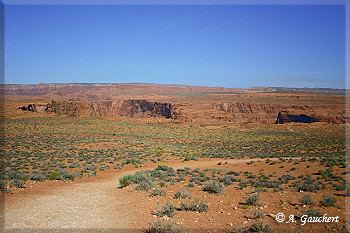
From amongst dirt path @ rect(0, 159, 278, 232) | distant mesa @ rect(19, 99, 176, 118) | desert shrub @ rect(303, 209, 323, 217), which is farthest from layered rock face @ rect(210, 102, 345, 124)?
dirt path @ rect(0, 159, 278, 232)

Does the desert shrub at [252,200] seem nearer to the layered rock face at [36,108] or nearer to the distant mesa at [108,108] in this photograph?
the distant mesa at [108,108]

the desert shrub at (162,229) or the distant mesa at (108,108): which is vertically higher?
the distant mesa at (108,108)

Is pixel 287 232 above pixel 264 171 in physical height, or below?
above

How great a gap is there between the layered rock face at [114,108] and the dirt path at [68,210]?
60.0 metres

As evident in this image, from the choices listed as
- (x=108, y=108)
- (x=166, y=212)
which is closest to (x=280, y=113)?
(x=108, y=108)

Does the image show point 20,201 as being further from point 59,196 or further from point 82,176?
point 82,176

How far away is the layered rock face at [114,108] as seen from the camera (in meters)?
64.9

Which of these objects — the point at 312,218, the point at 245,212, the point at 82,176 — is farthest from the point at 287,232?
the point at 82,176

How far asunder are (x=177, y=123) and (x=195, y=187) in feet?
161

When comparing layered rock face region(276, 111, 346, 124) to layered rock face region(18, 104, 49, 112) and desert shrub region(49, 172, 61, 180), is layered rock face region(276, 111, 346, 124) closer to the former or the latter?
desert shrub region(49, 172, 61, 180)

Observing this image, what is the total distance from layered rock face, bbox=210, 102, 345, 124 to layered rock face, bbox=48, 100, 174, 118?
21.2m

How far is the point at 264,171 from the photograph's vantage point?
1408 cm

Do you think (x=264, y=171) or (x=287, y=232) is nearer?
(x=287, y=232)

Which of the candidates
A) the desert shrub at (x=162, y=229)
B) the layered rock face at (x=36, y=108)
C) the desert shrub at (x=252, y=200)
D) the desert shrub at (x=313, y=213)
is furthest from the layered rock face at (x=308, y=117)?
the layered rock face at (x=36, y=108)
